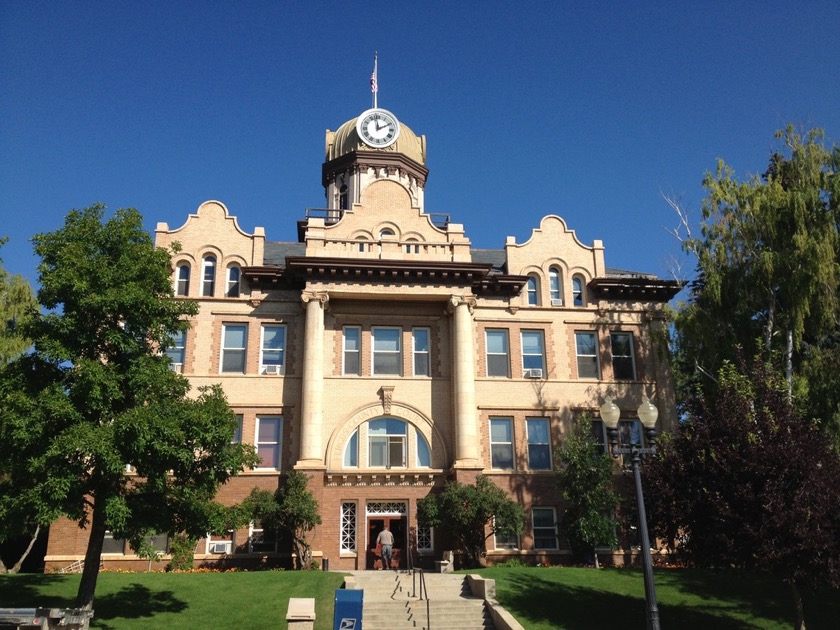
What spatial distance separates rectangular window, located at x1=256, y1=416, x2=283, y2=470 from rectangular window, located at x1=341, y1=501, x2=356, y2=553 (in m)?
3.00

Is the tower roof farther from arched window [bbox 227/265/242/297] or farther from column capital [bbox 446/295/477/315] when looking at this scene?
column capital [bbox 446/295/477/315]

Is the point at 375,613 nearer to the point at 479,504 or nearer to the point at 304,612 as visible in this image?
the point at 304,612

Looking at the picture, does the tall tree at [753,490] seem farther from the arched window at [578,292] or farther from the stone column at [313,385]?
the stone column at [313,385]

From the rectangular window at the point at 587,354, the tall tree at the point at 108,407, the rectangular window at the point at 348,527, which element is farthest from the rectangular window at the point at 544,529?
the tall tree at the point at 108,407

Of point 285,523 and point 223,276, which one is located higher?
point 223,276

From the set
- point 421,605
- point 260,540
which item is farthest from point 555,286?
point 421,605

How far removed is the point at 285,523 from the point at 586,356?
13985mm

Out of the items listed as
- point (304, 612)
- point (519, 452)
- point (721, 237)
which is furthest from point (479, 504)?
point (721, 237)

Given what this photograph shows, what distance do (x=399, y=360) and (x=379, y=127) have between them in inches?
744

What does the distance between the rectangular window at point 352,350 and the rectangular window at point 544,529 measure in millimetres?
8772

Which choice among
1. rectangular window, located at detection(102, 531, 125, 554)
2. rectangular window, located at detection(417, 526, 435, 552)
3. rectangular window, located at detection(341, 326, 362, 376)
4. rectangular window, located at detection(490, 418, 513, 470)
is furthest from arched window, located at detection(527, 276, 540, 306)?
rectangular window, located at detection(102, 531, 125, 554)

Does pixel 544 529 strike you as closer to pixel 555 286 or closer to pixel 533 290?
pixel 533 290

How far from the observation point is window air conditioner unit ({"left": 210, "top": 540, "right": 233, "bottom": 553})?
27344mm

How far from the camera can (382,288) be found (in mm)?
29844
